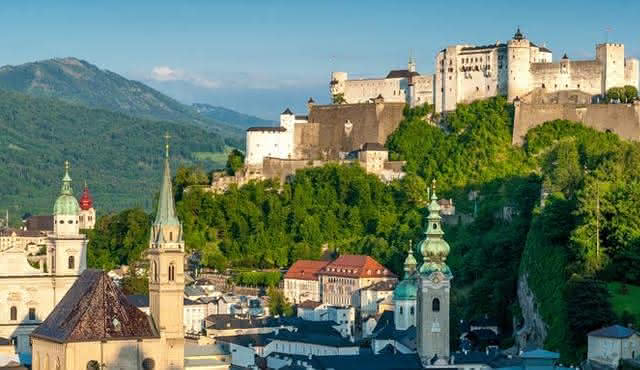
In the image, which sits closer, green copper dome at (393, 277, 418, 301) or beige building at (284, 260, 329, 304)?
green copper dome at (393, 277, 418, 301)

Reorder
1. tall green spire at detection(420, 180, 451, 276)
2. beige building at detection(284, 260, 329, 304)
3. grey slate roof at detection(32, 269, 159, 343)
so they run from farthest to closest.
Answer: beige building at detection(284, 260, 329, 304), tall green spire at detection(420, 180, 451, 276), grey slate roof at detection(32, 269, 159, 343)

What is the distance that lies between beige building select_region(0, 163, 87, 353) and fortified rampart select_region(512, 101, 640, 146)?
36.6 metres

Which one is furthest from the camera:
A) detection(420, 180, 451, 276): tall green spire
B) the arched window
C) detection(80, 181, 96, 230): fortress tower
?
detection(80, 181, 96, 230): fortress tower

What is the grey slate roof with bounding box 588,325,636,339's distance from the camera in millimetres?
51688

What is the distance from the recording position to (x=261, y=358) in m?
72.1

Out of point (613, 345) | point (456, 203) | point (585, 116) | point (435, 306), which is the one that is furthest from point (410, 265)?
point (613, 345)

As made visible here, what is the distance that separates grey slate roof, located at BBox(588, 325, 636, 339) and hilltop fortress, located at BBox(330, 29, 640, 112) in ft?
139

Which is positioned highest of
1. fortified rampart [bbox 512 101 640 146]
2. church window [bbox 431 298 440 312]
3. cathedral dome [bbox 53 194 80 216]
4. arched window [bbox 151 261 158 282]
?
fortified rampart [bbox 512 101 640 146]

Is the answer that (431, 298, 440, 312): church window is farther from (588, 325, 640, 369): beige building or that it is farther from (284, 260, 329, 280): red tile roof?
Answer: (284, 260, 329, 280): red tile roof

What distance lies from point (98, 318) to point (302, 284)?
40.7 m

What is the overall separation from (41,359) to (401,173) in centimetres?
4902

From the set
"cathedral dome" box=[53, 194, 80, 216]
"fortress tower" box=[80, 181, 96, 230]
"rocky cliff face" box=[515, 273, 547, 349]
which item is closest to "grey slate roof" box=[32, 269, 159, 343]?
"cathedral dome" box=[53, 194, 80, 216]

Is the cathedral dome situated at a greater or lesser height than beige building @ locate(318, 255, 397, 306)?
greater

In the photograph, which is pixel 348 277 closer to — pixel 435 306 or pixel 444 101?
pixel 444 101
